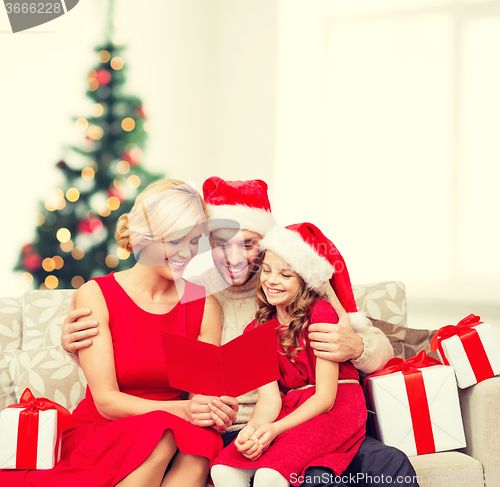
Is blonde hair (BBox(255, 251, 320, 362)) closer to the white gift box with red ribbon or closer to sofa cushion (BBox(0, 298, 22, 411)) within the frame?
the white gift box with red ribbon

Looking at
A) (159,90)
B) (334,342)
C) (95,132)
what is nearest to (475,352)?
(334,342)

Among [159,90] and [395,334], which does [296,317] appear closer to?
[395,334]

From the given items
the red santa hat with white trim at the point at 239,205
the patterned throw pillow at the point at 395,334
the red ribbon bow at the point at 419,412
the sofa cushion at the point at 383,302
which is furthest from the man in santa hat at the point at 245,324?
the sofa cushion at the point at 383,302

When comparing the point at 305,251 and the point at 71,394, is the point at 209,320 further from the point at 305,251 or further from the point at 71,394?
the point at 71,394

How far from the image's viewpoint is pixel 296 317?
1551mm

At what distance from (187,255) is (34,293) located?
865 millimetres

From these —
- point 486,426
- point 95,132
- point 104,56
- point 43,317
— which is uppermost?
point 104,56

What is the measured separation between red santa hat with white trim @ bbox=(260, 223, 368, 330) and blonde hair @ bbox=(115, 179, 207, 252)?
0.27 metres

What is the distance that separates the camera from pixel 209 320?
1.57 meters

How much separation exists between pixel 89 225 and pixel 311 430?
2.05 metres

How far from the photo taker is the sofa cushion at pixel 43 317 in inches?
74.6

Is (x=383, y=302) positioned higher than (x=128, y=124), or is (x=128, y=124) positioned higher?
(x=128, y=124)

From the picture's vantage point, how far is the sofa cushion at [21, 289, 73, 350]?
1.90 meters

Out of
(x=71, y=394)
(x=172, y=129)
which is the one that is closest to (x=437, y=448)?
(x=71, y=394)
